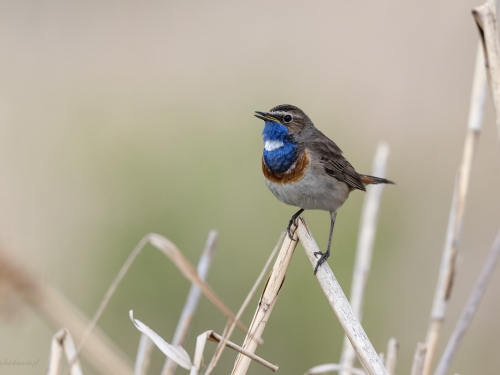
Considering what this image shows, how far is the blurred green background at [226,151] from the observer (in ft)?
17.1

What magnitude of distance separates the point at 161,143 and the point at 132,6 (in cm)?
311

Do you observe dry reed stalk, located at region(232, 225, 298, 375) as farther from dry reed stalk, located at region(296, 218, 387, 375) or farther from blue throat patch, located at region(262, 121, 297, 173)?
blue throat patch, located at region(262, 121, 297, 173)

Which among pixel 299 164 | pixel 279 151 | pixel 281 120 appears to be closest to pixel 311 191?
pixel 299 164

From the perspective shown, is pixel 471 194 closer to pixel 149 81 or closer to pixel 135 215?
pixel 135 215

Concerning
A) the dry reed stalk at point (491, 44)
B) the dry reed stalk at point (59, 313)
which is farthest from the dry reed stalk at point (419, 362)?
the dry reed stalk at point (59, 313)

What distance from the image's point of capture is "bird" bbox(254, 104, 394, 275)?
416 centimetres

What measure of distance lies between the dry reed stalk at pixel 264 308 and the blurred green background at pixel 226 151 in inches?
75.7

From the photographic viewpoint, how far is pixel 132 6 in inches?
332

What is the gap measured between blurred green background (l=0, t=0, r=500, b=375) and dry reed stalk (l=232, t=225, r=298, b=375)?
6.31 ft

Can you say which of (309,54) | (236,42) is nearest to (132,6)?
(236,42)

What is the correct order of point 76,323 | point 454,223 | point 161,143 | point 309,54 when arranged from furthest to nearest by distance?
point 309,54 < point 161,143 < point 454,223 < point 76,323

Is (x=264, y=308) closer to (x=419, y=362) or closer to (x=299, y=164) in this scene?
(x=419, y=362)

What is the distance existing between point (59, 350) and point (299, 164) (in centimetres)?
204

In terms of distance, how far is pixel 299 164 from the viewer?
4.23 m
